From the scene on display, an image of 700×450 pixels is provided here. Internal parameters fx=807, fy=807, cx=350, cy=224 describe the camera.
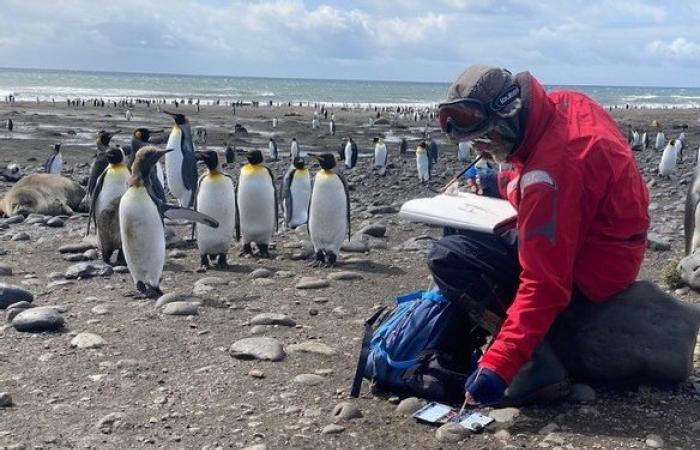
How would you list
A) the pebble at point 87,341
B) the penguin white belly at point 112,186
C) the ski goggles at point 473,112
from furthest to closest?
the penguin white belly at point 112,186, the pebble at point 87,341, the ski goggles at point 473,112

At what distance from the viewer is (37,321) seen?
513cm

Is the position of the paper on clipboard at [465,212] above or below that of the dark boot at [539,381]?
above

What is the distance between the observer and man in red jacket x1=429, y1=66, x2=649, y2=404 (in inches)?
121

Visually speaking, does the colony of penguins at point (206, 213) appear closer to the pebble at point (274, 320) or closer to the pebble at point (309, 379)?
the pebble at point (274, 320)

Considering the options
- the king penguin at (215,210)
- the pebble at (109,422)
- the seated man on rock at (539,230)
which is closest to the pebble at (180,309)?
the pebble at (109,422)

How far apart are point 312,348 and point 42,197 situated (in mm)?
8568

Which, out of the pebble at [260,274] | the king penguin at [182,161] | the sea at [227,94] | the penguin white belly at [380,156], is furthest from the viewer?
the sea at [227,94]

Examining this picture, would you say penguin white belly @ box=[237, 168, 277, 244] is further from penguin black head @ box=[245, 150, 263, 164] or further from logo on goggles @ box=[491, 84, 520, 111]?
logo on goggles @ box=[491, 84, 520, 111]

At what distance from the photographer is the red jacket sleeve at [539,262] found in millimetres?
3057

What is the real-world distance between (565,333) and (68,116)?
4137cm

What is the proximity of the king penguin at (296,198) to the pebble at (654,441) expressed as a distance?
7.86 meters

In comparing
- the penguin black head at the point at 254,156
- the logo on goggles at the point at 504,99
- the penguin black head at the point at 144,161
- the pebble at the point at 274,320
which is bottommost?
the pebble at the point at 274,320

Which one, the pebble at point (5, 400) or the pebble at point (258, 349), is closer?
the pebble at point (5, 400)

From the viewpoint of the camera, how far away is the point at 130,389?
4.06m
